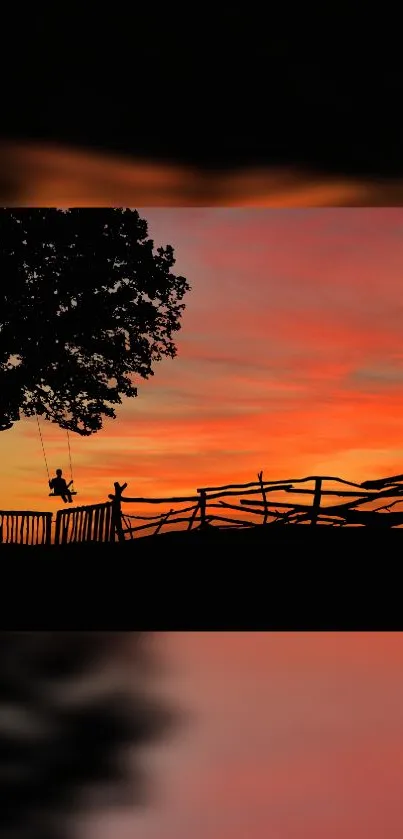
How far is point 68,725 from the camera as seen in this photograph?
6.30 m

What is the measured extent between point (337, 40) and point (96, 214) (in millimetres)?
15126

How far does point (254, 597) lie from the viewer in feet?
33.3

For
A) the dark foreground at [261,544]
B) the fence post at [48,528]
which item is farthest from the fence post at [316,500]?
the fence post at [48,528]

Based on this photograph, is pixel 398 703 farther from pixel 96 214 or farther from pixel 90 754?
pixel 96 214

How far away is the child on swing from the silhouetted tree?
413 inches

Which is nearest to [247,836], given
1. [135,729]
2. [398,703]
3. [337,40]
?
[135,729]

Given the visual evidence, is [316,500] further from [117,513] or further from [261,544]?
[117,513]

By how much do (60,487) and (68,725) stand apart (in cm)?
1393

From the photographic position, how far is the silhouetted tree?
4.67 m

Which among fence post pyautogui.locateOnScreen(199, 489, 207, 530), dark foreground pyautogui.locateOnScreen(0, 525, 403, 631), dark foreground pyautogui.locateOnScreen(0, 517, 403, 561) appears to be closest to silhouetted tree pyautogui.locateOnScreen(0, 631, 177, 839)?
dark foreground pyautogui.locateOnScreen(0, 525, 403, 631)

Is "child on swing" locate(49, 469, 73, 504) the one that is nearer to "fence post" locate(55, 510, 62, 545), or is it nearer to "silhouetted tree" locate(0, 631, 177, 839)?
"fence post" locate(55, 510, 62, 545)

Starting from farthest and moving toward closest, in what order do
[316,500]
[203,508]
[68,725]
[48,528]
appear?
[48,528]
[203,508]
[316,500]
[68,725]

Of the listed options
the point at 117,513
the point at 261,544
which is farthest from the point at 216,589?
the point at 117,513

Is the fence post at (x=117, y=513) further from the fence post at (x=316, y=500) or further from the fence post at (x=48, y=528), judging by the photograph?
the fence post at (x=316, y=500)
